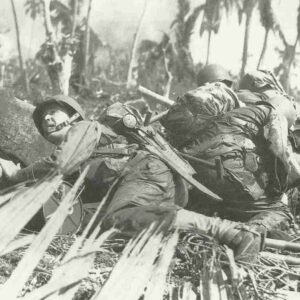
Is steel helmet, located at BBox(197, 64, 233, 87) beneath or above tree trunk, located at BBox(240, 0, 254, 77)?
beneath

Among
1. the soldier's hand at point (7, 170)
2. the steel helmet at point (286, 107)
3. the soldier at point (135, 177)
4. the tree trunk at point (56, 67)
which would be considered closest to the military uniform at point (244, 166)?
the soldier at point (135, 177)

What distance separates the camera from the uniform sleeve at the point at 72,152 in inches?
141

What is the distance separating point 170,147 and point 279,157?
87 cm

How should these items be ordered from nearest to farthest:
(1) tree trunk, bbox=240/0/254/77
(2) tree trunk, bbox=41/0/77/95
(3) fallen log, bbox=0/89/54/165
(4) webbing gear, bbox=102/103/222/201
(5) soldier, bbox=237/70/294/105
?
(4) webbing gear, bbox=102/103/222/201
(3) fallen log, bbox=0/89/54/165
(5) soldier, bbox=237/70/294/105
(2) tree trunk, bbox=41/0/77/95
(1) tree trunk, bbox=240/0/254/77

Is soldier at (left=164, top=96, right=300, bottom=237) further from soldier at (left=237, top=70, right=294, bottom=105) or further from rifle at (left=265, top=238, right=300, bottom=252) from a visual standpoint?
soldier at (left=237, top=70, right=294, bottom=105)

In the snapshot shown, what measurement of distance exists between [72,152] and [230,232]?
1144 millimetres

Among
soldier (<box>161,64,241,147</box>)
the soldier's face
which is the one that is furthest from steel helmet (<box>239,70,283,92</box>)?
the soldier's face

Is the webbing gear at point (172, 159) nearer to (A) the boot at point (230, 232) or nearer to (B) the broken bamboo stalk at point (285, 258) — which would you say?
(A) the boot at point (230, 232)

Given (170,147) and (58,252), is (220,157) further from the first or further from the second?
(58,252)

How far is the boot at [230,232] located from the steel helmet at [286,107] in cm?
173

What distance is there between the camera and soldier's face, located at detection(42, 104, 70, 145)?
179 inches

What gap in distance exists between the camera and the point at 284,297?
10.3 feet

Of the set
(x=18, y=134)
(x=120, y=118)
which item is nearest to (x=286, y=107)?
(x=120, y=118)

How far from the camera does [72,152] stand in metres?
3.63
